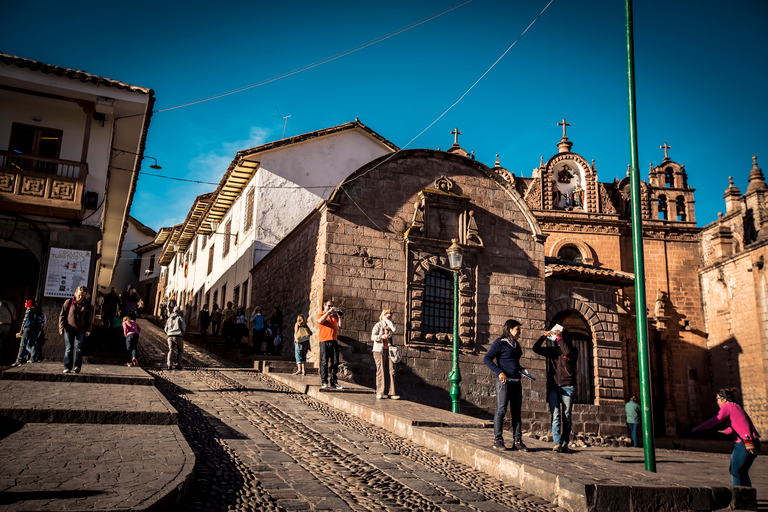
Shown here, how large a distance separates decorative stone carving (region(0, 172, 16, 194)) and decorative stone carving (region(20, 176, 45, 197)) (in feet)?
0.73

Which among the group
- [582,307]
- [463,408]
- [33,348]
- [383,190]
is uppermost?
[383,190]

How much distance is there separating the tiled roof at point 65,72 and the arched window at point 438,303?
31.2 ft

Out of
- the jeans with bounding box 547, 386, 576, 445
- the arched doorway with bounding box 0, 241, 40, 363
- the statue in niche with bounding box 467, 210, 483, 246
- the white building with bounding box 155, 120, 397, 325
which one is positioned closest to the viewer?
the jeans with bounding box 547, 386, 576, 445

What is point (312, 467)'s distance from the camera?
6.52 metres

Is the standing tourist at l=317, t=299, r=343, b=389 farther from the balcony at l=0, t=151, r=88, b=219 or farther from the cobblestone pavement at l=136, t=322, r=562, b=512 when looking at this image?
the balcony at l=0, t=151, r=88, b=219

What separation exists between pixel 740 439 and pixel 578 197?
25.4m

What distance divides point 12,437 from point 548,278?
16343mm

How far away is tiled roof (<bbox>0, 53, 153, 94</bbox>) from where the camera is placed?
15938 mm

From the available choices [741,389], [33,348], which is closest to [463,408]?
[33,348]

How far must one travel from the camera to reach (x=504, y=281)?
19.0 m

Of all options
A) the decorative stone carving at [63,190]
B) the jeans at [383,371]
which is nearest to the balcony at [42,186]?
the decorative stone carving at [63,190]

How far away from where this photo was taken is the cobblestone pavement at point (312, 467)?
209 inches

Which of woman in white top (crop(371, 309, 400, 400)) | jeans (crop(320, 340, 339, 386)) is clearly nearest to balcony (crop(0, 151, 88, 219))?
jeans (crop(320, 340, 339, 386))

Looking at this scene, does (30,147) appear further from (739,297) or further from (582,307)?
(739,297)
